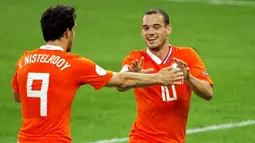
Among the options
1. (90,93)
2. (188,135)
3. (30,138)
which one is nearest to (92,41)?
(90,93)

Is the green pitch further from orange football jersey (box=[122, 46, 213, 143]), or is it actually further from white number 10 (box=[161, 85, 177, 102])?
white number 10 (box=[161, 85, 177, 102])

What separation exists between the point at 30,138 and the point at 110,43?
1132 cm

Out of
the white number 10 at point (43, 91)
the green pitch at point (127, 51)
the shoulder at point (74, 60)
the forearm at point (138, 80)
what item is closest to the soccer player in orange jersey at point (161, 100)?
the forearm at point (138, 80)

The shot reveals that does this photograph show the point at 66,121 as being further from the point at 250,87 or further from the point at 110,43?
the point at 110,43

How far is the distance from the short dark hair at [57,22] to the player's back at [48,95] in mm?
174

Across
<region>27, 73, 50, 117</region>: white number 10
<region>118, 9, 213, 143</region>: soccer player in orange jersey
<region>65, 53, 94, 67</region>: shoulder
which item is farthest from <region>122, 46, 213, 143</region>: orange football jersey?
<region>27, 73, 50, 117</region>: white number 10

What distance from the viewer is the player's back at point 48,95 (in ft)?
29.6

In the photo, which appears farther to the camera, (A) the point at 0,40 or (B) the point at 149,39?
(A) the point at 0,40

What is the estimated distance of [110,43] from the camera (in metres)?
20.3

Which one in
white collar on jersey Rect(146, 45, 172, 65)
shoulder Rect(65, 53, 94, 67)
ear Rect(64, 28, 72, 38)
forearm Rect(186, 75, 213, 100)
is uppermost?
ear Rect(64, 28, 72, 38)

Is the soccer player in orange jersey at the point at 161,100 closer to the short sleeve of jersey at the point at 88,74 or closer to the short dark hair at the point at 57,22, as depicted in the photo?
the short sleeve of jersey at the point at 88,74

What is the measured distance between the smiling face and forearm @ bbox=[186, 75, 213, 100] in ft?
2.46

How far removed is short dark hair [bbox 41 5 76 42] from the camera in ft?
29.8

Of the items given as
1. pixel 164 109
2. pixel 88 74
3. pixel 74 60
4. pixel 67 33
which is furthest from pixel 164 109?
pixel 67 33
